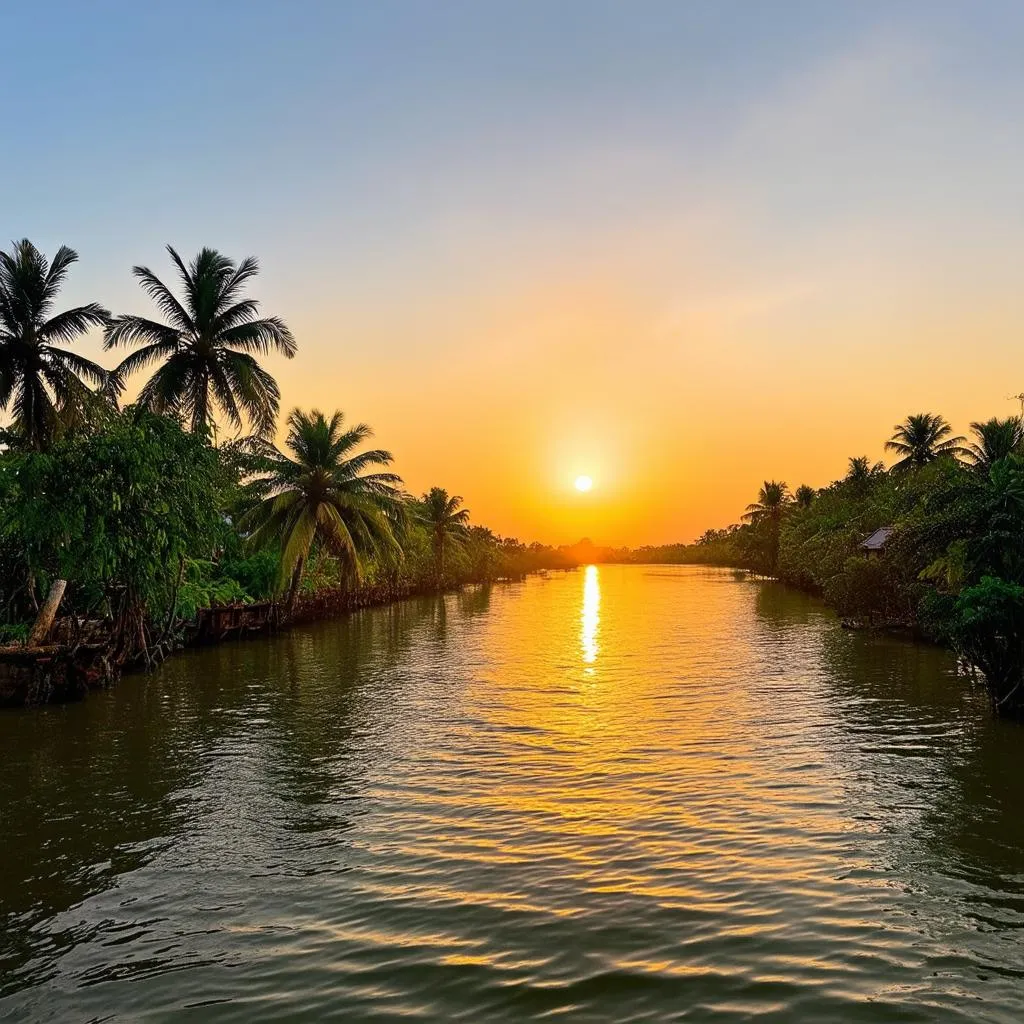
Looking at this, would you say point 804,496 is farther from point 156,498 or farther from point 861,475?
point 156,498

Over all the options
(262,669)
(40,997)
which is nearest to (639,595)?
(262,669)

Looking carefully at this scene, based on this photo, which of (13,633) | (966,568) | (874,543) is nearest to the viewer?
(966,568)

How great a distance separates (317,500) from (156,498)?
1736 centimetres

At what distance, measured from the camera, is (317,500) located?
39000mm

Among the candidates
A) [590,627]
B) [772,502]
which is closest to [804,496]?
[772,502]

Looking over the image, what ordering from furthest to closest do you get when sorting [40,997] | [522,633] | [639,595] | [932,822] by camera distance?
[639,595], [522,633], [932,822], [40,997]

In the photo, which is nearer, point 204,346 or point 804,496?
point 204,346

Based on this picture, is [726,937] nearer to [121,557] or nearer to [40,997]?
[40,997]

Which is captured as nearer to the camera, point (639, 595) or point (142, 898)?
point (142, 898)

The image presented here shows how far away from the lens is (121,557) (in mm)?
21312

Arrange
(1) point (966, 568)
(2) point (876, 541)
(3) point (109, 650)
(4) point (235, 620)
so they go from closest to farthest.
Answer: (1) point (966, 568) < (3) point (109, 650) < (4) point (235, 620) < (2) point (876, 541)

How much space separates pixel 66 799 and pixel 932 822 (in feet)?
42.9

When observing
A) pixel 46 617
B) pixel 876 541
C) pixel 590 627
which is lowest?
pixel 590 627

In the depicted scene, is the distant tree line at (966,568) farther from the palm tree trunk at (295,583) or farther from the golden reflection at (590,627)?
the palm tree trunk at (295,583)
